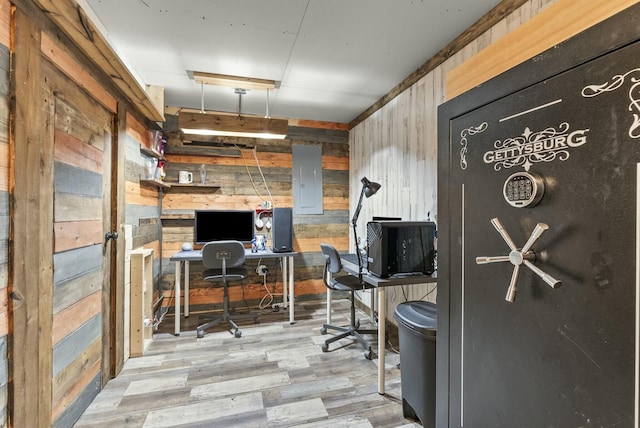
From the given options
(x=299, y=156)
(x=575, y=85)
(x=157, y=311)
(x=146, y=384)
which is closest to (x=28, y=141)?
(x=146, y=384)

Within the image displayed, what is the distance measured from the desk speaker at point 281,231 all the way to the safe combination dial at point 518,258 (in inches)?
108

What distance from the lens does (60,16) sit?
55.2 inches

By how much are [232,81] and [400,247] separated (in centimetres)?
218

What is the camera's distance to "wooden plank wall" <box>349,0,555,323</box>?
2.22m

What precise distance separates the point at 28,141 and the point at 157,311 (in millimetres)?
2516

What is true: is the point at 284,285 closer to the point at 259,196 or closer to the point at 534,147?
the point at 259,196

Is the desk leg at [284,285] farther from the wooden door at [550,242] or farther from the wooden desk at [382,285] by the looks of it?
the wooden door at [550,242]

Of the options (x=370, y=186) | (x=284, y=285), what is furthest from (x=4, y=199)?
(x=284, y=285)

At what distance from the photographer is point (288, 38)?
2.13 meters

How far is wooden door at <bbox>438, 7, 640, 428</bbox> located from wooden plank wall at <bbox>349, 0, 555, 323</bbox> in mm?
1382

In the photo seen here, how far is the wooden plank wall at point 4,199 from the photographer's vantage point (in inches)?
44.9

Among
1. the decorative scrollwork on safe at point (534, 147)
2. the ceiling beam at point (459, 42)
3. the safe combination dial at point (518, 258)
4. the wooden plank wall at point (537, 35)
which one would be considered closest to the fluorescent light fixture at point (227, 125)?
the ceiling beam at point (459, 42)

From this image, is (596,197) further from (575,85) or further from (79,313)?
(79,313)

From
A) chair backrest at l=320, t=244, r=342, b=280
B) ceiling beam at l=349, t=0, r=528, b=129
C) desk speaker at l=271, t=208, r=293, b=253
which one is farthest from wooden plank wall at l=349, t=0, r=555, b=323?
desk speaker at l=271, t=208, r=293, b=253
